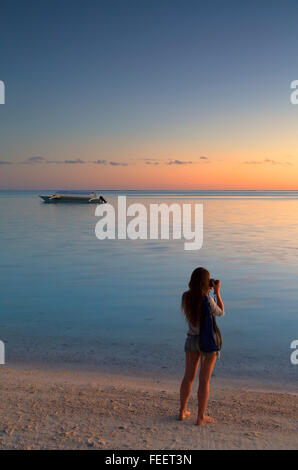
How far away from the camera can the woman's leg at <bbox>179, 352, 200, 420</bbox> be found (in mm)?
5925

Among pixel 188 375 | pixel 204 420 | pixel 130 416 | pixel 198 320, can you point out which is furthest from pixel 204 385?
pixel 130 416

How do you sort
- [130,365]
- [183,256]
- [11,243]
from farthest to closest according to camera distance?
[11,243], [183,256], [130,365]

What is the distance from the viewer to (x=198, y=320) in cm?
571

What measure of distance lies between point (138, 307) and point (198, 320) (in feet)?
29.8

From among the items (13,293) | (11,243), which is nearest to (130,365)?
(13,293)

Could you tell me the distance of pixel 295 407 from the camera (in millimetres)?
6957

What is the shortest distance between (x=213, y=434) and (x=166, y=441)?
0.69 metres

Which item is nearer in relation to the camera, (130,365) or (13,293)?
(130,365)

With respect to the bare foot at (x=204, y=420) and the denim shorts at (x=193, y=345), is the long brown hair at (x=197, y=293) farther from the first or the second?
the bare foot at (x=204, y=420)

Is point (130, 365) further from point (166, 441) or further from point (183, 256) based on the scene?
point (183, 256)

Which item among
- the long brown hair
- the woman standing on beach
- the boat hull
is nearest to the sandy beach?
the woman standing on beach
